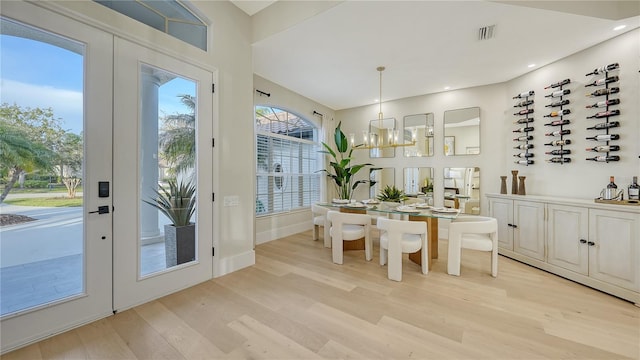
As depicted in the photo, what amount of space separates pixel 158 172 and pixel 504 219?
4868 millimetres

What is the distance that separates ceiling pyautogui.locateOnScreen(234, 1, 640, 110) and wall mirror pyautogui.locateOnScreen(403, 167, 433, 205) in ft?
5.92

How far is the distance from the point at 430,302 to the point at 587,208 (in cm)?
223

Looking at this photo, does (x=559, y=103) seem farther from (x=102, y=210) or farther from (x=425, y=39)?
(x=102, y=210)

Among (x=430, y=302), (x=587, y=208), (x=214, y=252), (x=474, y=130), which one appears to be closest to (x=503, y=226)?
(x=587, y=208)

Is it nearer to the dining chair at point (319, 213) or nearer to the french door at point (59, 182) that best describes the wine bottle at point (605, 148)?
the dining chair at point (319, 213)

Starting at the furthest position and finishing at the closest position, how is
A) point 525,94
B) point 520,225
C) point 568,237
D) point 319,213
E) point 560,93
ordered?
point 319,213 < point 525,94 < point 520,225 < point 560,93 < point 568,237

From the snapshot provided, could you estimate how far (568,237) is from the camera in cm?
292

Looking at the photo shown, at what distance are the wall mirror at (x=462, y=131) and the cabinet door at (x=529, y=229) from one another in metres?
1.50

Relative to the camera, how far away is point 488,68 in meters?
3.83

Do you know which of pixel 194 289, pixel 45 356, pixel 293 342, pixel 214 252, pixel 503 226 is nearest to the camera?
pixel 45 356

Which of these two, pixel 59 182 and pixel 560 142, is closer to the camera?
pixel 59 182

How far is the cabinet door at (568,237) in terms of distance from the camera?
9.07 ft

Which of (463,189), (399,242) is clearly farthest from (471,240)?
Result: (463,189)

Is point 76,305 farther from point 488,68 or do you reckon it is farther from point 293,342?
point 488,68
